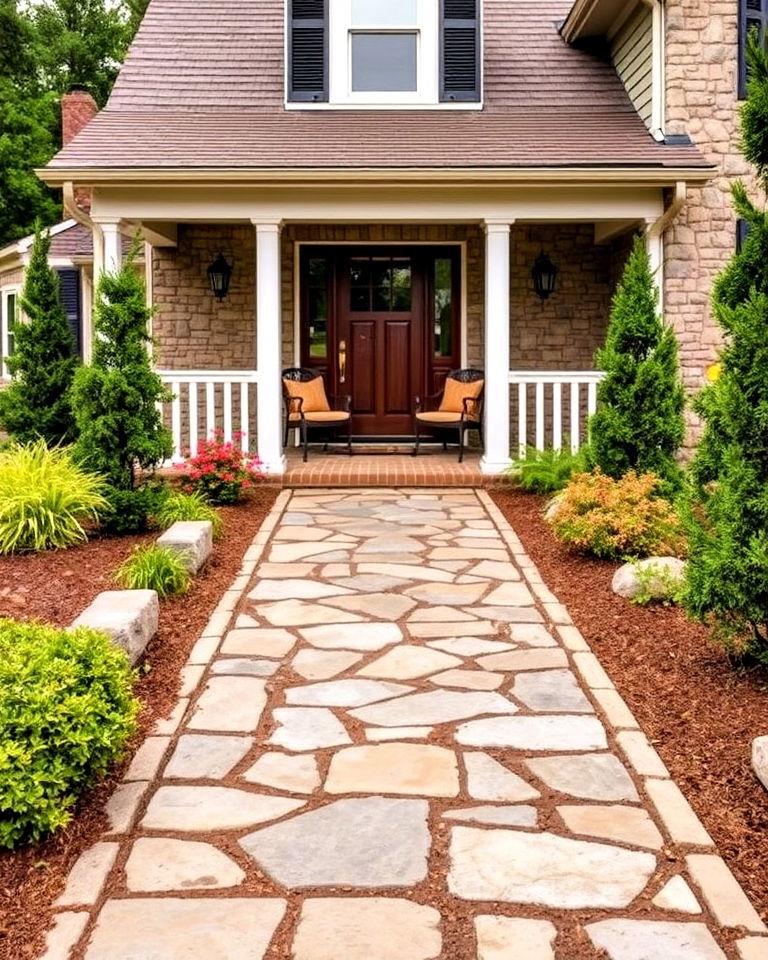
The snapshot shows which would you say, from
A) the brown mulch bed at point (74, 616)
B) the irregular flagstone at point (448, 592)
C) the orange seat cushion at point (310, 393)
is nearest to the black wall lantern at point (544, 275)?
the orange seat cushion at point (310, 393)

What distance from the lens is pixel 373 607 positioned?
5.56 metres

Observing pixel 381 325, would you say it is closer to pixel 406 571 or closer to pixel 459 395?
pixel 459 395

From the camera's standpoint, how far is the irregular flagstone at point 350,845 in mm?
2791

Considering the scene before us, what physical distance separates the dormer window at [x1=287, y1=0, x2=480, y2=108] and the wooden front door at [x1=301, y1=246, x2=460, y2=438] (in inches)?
65.7

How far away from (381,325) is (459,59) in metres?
2.92

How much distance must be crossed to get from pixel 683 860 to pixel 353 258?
9.70 meters

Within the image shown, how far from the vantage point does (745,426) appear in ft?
13.2

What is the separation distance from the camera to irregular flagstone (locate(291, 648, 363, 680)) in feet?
14.7

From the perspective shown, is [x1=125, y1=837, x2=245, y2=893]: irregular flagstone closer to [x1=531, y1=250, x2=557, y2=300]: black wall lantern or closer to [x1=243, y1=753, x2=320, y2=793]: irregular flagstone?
[x1=243, y1=753, x2=320, y2=793]: irregular flagstone

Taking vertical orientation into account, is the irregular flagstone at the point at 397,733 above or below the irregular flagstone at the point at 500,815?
above

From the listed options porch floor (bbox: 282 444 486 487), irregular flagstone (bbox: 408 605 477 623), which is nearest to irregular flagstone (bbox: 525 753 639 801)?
irregular flagstone (bbox: 408 605 477 623)

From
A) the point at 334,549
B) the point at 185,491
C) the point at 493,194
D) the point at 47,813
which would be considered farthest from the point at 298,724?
the point at 493,194

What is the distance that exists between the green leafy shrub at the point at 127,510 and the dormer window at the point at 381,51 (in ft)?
18.4

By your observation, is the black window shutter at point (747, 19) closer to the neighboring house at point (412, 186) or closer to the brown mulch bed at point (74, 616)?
the neighboring house at point (412, 186)
